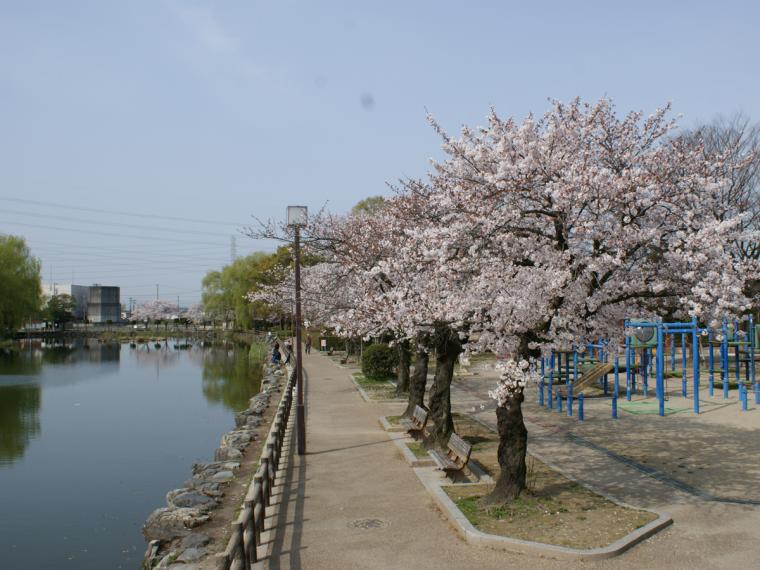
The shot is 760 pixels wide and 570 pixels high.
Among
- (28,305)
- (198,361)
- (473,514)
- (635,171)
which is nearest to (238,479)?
(473,514)

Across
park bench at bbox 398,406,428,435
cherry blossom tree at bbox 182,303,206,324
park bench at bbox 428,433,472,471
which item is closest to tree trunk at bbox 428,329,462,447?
park bench at bbox 398,406,428,435

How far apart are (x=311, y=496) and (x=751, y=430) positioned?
40.1ft

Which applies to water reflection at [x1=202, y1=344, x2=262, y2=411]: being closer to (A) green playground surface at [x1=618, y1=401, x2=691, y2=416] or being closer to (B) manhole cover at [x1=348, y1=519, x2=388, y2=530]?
(A) green playground surface at [x1=618, y1=401, x2=691, y2=416]

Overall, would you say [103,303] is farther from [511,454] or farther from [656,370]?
[511,454]

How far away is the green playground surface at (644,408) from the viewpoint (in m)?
20.5

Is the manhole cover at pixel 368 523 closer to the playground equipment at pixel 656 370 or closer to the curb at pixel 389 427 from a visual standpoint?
the curb at pixel 389 427

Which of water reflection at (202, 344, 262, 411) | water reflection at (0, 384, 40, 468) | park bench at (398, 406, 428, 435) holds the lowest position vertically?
water reflection at (202, 344, 262, 411)

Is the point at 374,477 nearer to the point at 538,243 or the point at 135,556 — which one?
the point at 135,556

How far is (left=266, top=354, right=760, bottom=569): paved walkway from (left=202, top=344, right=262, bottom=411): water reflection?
18.1 m

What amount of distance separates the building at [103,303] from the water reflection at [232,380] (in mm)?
133441

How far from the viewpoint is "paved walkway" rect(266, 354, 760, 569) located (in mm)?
7906

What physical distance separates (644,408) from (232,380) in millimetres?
29057

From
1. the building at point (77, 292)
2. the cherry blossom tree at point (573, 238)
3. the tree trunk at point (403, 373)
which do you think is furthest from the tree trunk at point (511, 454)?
the building at point (77, 292)

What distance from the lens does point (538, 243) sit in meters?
10.4
